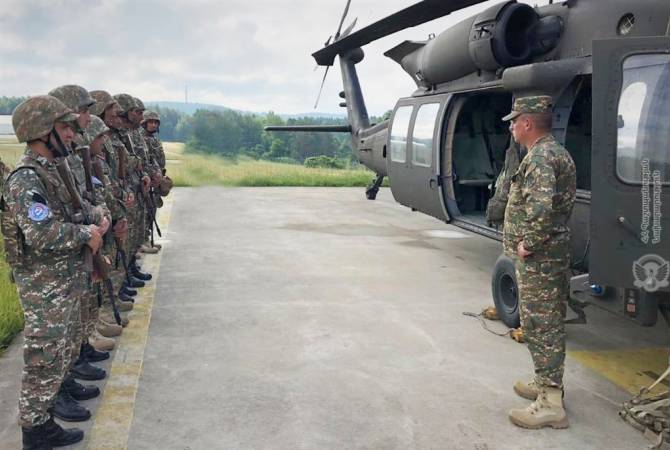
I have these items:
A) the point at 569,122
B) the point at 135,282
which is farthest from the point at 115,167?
the point at 569,122

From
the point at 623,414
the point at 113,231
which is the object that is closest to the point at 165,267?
the point at 113,231

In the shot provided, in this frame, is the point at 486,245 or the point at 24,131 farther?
the point at 486,245

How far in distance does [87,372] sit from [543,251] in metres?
3.23

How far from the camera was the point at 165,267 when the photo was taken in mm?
7617

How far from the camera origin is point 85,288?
3.73 metres

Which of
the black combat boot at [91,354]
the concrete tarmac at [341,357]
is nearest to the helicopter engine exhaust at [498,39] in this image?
the concrete tarmac at [341,357]

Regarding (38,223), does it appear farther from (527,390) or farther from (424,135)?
(424,135)

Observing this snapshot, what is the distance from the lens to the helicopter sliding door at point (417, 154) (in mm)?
7621

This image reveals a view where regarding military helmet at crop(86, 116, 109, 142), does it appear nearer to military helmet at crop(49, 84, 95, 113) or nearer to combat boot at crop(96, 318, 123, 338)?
military helmet at crop(49, 84, 95, 113)

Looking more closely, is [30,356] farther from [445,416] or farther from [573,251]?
[573,251]

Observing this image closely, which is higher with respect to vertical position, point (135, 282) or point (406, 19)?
point (406, 19)

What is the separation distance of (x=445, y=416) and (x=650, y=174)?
2.08 m

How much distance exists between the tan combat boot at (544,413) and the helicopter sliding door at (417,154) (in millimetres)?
4047

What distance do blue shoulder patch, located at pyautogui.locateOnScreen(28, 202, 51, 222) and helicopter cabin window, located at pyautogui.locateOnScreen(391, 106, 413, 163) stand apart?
600cm
